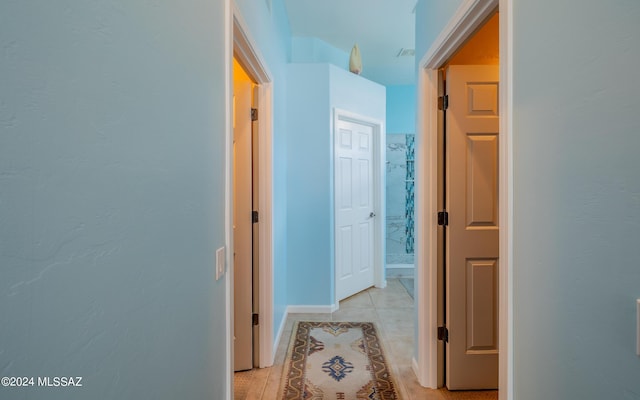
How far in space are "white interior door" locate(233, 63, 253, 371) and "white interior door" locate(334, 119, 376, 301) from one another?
1426 mm

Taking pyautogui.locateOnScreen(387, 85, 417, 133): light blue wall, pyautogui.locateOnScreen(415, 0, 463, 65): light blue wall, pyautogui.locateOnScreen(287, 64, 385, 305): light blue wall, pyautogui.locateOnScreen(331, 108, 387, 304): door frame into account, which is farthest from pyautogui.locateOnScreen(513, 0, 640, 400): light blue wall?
pyautogui.locateOnScreen(387, 85, 417, 133): light blue wall

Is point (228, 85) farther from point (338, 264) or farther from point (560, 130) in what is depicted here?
point (338, 264)

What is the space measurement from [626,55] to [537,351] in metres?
0.80

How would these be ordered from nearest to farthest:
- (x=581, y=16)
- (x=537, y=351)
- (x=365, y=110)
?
(x=581, y=16) → (x=537, y=351) → (x=365, y=110)

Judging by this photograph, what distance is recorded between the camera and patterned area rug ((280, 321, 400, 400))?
209 cm

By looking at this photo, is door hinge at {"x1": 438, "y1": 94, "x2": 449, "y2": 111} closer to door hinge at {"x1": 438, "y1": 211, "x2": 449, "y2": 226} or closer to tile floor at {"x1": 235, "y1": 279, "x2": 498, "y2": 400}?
door hinge at {"x1": 438, "y1": 211, "x2": 449, "y2": 226}

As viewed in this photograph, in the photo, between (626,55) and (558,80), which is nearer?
(626,55)

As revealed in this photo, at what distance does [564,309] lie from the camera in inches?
35.0

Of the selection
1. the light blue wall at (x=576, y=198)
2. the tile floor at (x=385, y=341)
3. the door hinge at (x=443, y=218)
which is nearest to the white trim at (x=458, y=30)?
the light blue wall at (x=576, y=198)

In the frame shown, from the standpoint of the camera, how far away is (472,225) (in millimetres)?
2039

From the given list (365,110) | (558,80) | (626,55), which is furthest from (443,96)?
(365,110)

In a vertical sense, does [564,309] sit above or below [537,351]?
above

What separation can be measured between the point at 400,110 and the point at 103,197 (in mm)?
5285

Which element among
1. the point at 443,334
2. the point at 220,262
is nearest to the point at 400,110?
the point at 443,334
